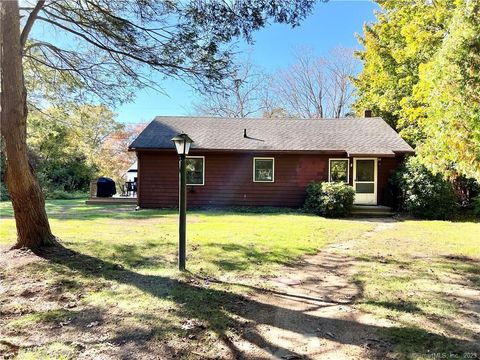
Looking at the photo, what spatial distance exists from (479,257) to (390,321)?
12.4 feet

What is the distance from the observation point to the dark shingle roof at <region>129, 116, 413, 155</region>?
46.8 feet

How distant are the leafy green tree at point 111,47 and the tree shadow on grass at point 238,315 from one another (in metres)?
1.68

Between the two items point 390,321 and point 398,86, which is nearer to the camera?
point 390,321

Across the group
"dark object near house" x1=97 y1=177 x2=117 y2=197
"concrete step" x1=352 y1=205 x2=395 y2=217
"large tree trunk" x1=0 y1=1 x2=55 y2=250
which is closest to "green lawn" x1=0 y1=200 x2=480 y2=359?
"large tree trunk" x1=0 y1=1 x2=55 y2=250

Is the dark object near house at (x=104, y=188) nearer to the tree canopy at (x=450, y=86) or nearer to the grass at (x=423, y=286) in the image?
the grass at (x=423, y=286)

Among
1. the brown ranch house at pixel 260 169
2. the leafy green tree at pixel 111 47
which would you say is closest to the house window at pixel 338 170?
the brown ranch house at pixel 260 169

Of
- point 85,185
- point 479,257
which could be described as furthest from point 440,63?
point 85,185

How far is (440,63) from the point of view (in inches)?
241

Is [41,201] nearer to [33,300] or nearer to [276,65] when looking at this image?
[33,300]

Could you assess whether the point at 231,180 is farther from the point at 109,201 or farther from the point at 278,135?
the point at 109,201

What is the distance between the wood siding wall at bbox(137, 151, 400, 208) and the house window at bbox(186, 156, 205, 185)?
170 mm

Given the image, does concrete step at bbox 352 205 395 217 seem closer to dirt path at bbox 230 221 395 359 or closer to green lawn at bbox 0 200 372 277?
green lawn at bbox 0 200 372 277

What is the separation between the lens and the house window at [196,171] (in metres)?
14.7

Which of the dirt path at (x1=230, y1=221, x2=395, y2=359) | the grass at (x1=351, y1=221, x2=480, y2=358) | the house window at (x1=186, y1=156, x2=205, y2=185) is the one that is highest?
the house window at (x1=186, y1=156, x2=205, y2=185)
